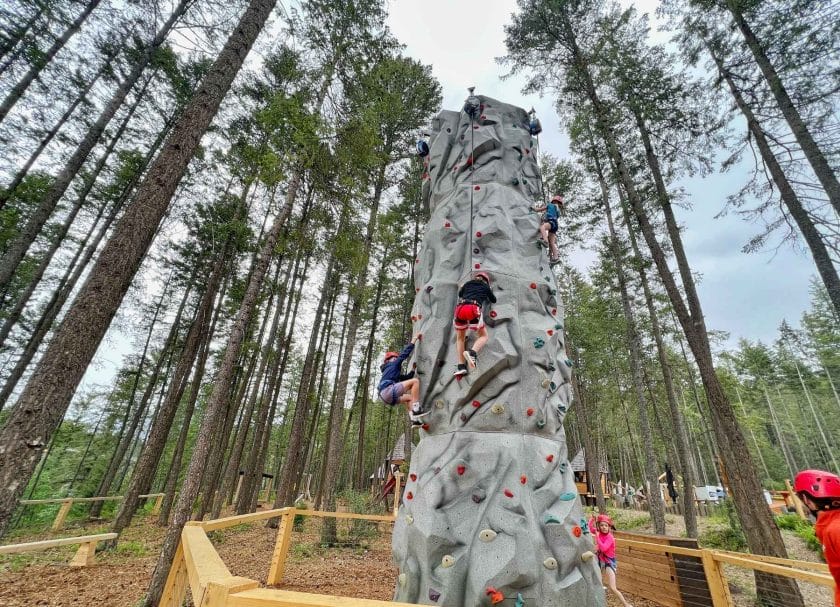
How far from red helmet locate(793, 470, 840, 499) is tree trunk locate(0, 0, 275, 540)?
5.11 meters

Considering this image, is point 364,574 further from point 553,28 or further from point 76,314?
point 553,28

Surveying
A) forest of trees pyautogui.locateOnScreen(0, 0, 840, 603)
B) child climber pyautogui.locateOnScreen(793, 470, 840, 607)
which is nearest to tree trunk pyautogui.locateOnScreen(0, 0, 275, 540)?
forest of trees pyautogui.locateOnScreen(0, 0, 840, 603)

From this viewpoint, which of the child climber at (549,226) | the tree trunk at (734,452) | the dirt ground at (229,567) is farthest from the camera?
the child climber at (549,226)

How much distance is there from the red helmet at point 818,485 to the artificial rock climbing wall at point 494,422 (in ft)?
6.32

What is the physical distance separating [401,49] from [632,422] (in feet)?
95.7

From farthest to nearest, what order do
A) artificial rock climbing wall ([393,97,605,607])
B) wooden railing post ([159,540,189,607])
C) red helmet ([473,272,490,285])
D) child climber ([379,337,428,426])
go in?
1. red helmet ([473,272,490,285])
2. child climber ([379,337,428,426])
3. artificial rock climbing wall ([393,97,605,607])
4. wooden railing post ([159,540,189,607])

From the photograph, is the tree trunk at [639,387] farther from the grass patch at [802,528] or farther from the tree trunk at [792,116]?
the tree trunk at [792,116]

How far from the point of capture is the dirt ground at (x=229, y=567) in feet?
16.4

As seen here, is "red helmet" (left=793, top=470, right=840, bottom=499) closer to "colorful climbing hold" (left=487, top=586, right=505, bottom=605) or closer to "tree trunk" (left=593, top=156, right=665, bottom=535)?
"colorful climbing hold" (left=487, top=586, right=505, bottom=605)

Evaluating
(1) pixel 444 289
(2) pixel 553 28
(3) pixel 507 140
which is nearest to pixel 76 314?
(1) pixel 444 289

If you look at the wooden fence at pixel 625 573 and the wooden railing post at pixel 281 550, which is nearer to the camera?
the wooden fence at pixel 625 573

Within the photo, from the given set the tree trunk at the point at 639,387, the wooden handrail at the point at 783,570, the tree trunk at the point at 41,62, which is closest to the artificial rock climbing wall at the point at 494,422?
the wooden handrail at the point at 783,570

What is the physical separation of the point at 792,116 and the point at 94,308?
1145 centimetres

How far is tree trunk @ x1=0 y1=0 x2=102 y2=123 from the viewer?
856 cm
